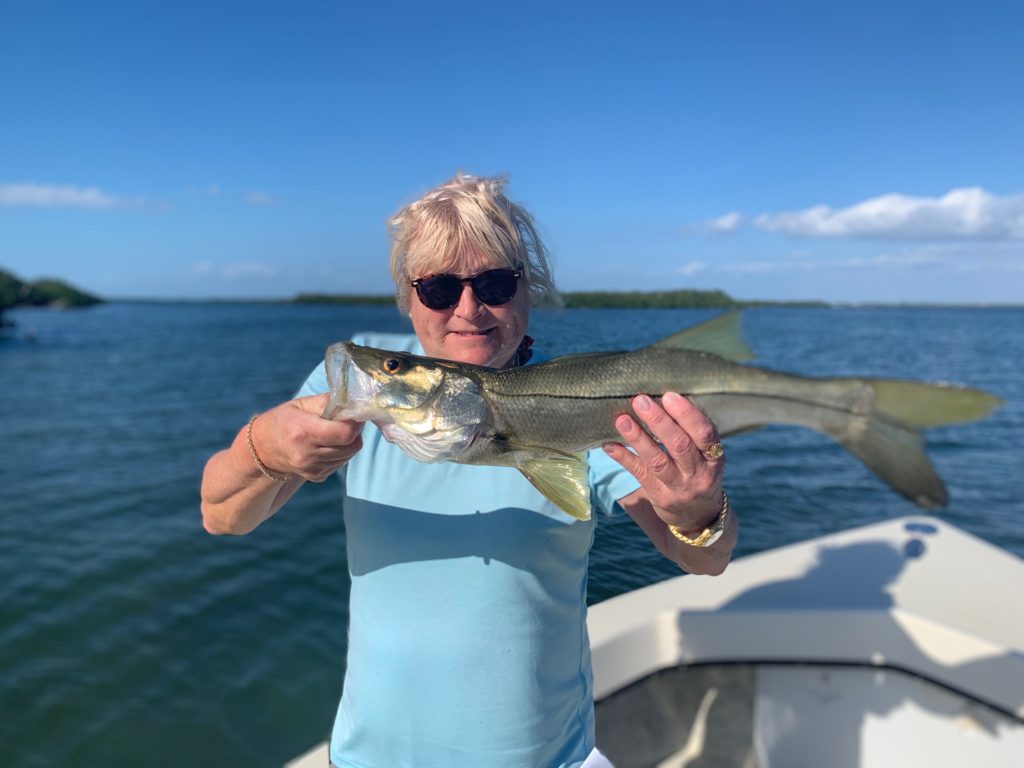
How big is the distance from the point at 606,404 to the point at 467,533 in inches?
29.0

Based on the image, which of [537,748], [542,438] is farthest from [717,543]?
[537,748]

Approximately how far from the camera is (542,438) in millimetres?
2453

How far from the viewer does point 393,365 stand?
2344mm

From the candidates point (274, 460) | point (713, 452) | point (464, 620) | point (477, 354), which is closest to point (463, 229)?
point (477, 354)

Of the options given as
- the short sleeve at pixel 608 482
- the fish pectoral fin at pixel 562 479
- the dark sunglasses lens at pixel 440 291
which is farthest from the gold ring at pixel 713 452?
the dark sunglasses lens at pixel 440 291

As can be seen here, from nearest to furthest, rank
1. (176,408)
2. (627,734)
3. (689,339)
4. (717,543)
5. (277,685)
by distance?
(717,543), (689,339), (627,734), (277,685), (176,408)

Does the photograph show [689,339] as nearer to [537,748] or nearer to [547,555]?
[547,555]

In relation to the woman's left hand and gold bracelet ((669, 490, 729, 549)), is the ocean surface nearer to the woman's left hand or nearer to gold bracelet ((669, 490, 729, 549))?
gold bracelet ((669, 490, 729, 549))

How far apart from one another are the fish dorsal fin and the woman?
0.42m

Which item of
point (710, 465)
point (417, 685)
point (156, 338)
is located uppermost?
point (710, 465)

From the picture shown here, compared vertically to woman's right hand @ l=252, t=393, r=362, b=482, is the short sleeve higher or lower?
lower

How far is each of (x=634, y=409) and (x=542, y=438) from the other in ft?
1.31

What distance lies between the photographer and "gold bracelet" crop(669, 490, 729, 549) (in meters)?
2.30

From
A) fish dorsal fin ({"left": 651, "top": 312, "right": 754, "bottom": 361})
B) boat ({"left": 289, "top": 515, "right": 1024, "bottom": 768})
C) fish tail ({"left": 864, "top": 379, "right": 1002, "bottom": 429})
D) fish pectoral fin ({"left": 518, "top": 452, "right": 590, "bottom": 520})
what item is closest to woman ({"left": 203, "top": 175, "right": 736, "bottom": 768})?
fish pectoral fin ({"left": 518, "top": 452, "right": 590, "bottom": 520})
